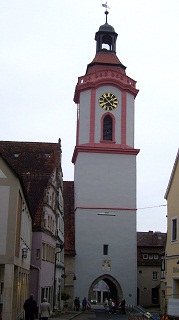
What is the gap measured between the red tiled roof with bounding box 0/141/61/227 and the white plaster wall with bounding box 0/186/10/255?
31.3ft

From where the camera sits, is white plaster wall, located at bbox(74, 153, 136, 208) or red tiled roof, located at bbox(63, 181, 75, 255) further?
white plaster wall, located at bbox(74, 153, 136, 208)

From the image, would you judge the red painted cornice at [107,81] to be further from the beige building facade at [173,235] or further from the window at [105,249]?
the beige building facade at [173,235]

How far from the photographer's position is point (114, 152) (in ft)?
166

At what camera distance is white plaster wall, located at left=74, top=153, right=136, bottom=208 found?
4978 centimetres

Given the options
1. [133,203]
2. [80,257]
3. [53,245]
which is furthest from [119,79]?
[53,245]

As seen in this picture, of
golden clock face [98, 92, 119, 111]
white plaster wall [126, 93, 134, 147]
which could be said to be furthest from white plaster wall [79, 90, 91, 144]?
white plaster wall [126, 93, 134, 147]

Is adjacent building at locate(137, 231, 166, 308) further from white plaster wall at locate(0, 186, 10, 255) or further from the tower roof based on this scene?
white plaster wall at locate(0, 186, 10, 255)

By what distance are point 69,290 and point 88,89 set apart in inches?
696

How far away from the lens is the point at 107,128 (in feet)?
169

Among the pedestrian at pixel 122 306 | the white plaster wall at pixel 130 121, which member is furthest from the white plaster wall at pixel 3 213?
the white plaster wall at pixel 130 121

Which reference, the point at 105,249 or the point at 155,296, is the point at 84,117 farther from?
the point at 155,296

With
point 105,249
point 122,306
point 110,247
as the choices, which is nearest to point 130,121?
point 110,247

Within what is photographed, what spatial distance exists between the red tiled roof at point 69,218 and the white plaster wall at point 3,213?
87.3 ft

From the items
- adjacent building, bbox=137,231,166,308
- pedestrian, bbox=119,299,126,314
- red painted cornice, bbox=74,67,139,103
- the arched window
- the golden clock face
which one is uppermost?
red painted cornice, bbox=74,67,139,103
